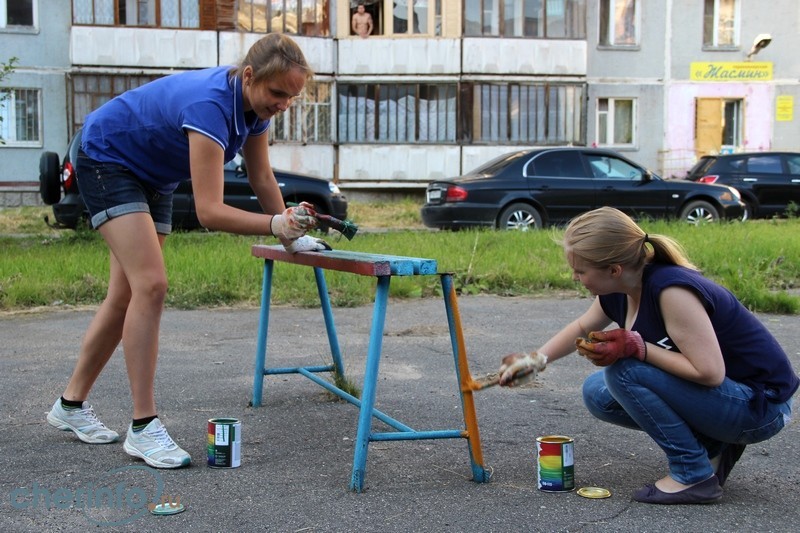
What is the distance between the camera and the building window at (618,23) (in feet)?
88.9

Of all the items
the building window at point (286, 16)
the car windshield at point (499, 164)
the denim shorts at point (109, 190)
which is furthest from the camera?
the building window at point (286, 16)

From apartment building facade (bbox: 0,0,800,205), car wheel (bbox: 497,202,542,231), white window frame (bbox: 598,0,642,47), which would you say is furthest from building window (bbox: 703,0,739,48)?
car wheel (bbox: 497,202,542,231)

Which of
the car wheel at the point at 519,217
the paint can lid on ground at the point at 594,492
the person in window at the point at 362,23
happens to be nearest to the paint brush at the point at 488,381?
the paint can lid on ground at the point at 594,492

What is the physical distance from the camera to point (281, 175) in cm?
1503

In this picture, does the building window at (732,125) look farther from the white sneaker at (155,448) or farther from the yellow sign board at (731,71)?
the white sneaker at (155,448)

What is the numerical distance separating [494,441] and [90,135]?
6.79 ft

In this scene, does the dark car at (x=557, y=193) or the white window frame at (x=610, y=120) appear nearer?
the dark car at (x=557, y=193)

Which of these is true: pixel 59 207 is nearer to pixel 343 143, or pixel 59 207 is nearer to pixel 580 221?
pixel 580 221

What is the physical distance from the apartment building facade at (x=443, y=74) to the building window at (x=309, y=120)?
0.13ft

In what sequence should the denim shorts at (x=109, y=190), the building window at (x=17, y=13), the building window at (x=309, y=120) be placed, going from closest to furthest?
1. the denim shorts at (x=109, y=190)
2. the building window at (x=17, y=13)
3. the building window at (x=309, y=120)

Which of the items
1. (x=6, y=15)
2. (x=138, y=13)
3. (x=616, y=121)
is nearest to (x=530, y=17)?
(x=616, y=121)

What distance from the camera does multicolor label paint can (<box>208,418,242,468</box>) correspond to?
3518 millimetres

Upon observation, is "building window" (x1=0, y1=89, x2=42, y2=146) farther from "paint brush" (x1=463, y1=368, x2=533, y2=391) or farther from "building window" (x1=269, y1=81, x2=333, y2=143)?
"paint brush" (x1=463, y1=368, x2=533, y2=391)

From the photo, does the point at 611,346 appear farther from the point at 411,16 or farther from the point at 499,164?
the point at 411,16
